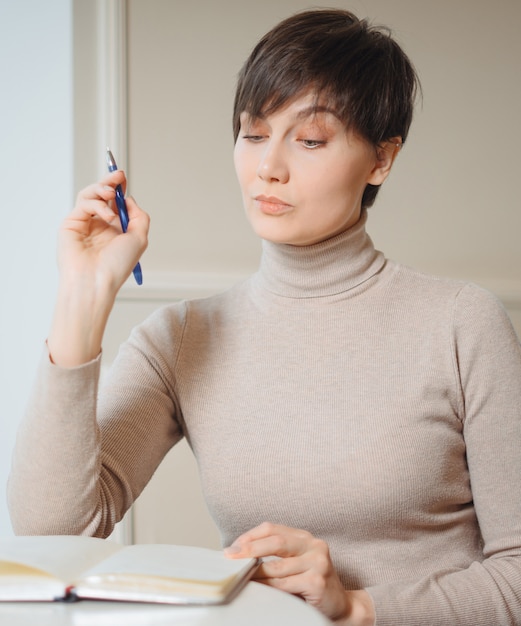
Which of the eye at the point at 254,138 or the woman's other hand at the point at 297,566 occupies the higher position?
the eye at the point at 254,138

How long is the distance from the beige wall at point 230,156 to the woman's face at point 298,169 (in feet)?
3.09

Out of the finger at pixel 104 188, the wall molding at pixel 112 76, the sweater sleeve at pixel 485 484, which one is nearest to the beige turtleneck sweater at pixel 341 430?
the sweater sleeve at pixel 485 484

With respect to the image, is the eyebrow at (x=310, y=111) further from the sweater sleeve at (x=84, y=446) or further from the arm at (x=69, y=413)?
the sweater sleeve at (x=84, y=446)

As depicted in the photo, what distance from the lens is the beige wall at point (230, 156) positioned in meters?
2.12

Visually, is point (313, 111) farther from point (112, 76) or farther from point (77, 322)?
point (112, 76)

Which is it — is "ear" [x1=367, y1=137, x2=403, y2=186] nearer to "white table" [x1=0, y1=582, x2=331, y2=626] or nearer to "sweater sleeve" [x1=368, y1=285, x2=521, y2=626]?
"sweater sleeve" [x1=368, y1=285, x2=521, y2=626]

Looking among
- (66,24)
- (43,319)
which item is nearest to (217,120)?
(66,24)

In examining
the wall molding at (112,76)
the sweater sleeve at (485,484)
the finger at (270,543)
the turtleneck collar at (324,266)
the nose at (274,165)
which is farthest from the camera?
the wall molding at (112,76)

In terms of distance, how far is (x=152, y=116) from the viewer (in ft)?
6.98

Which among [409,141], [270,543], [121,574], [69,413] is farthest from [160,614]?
[409,141]

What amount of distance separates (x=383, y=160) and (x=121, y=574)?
76 cm

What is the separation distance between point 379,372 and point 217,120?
3.77ft

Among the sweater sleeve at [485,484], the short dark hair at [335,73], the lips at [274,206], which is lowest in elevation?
the sweater sleeve at [485,484]

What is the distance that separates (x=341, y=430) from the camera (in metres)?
A: 1.14
